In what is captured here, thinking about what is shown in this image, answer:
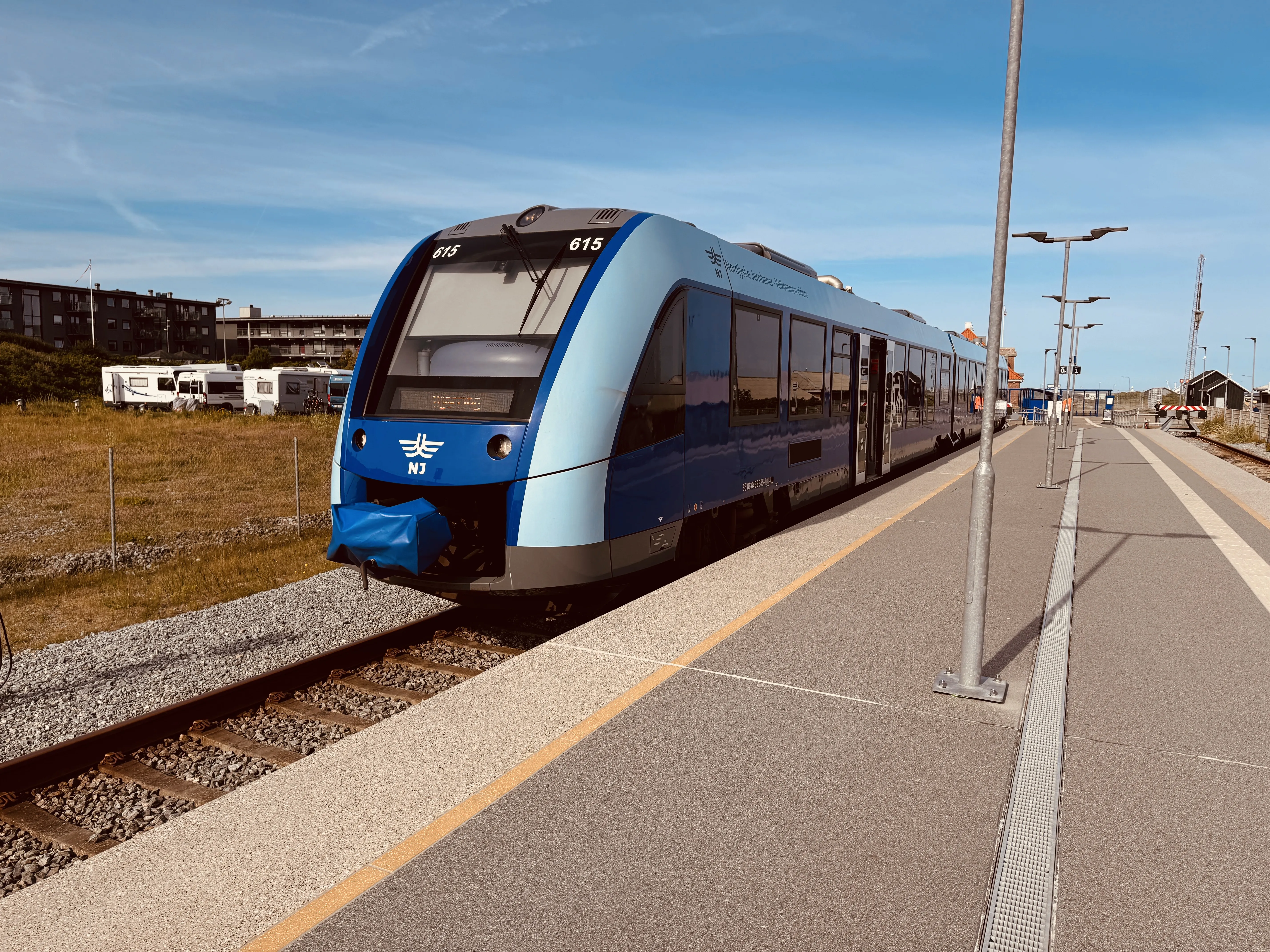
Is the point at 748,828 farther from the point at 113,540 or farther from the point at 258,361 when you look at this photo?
the point at 258,361

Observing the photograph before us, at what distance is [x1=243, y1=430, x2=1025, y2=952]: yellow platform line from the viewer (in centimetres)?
273

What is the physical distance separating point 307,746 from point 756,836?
290cm

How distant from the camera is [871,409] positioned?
13859mm

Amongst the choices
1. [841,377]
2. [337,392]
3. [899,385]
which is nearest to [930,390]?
[899,385]

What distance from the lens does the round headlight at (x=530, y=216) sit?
7.05 m

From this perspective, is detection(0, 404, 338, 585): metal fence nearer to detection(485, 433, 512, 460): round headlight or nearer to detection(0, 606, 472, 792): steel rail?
detection(0, 606, 472, 792): steel rail

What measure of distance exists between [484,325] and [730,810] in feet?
14.2

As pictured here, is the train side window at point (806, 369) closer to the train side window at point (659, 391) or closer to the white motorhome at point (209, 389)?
the train side window at point (659, 391)

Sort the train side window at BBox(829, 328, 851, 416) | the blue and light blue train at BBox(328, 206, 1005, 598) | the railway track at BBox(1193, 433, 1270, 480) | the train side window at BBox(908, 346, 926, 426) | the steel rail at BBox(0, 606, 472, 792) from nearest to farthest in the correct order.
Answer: the steel rail at BBox(0, 606, 472, 792), the blue and light blue train at BBox(328, 206, 1005, 598), the train side window at BBox(829, 328, 851, 416), the train side window at BBox(908, 346, 926, 426), the railway track at BBox(1193, 433, 1270, 480)

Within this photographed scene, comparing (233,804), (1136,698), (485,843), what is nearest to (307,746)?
(233,804)

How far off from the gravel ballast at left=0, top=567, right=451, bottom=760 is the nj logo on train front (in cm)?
160

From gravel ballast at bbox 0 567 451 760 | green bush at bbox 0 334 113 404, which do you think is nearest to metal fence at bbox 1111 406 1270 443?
gravel ballast at bbox 0 567 451 760

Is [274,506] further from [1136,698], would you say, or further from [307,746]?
[1136,698]

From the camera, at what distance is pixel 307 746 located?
16.4ft
